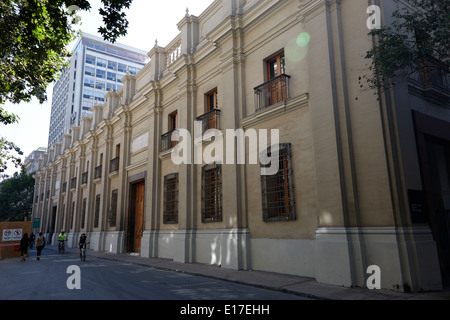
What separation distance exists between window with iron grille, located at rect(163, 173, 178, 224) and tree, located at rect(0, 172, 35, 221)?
119 feet

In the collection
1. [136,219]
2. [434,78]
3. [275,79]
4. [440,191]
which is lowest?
[136,219]

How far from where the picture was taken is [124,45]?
72438 mm

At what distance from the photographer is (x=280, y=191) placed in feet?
33.0

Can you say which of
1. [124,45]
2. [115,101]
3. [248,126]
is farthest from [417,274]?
[124,45]

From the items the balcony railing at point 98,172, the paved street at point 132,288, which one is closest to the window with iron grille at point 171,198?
the paved street at point 132,288

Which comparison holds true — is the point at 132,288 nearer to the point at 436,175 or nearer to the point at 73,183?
the point at 436,175

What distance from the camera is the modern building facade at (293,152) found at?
7562 millimetres

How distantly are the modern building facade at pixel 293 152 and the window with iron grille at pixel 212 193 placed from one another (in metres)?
0.05

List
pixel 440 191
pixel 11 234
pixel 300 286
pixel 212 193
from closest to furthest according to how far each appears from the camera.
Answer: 1. pixel 300 286
2. pixel 440 191
3. pixel 212 193
4. pixel 11 234

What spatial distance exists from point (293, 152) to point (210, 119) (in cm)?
471

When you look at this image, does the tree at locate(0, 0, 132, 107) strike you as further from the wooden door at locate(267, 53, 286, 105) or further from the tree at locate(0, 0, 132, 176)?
the wooden door at locate(267, 53, 286, 105)

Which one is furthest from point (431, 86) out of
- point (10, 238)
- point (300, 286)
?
point (10, 238)

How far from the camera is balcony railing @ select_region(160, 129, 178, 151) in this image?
A: 15605mm

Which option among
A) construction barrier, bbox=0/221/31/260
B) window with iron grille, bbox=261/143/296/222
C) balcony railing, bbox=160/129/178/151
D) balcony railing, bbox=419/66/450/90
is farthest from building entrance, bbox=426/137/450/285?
construction barrier, bbox=0/221/31/260
